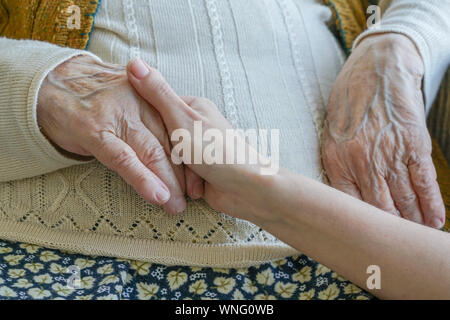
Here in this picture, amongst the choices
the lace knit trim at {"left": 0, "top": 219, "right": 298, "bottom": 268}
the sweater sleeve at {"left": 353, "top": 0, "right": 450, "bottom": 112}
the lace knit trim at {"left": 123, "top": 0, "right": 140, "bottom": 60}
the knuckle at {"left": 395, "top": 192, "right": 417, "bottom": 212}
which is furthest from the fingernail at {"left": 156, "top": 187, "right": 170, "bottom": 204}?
the sweater sleeve at {"left": 353, "top": 0, "right": 450, "bottom": 112}

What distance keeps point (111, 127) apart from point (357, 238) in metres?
0.50

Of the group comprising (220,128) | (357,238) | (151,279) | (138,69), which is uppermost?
(138,69)

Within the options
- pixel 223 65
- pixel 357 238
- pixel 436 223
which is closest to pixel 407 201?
pixel 436 223

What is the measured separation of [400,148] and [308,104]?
24 centimetres

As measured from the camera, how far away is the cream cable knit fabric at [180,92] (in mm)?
803

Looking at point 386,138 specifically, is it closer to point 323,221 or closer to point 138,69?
point 323,221

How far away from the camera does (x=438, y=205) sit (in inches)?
34.4

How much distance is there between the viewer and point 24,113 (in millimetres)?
782

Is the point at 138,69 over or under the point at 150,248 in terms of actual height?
over

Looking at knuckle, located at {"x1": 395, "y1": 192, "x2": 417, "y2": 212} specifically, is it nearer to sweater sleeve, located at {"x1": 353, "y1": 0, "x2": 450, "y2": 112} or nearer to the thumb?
sweater sleeve, located at {"x1": 353, "y1": 0, "x2": 450, "y2": 112}

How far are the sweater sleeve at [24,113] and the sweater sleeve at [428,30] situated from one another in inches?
30.4

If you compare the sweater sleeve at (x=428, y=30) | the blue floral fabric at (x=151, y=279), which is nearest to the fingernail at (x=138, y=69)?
the blue floral fabric at (x=151, y=279)

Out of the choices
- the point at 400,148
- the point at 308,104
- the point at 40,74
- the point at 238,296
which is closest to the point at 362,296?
the point at 238,296

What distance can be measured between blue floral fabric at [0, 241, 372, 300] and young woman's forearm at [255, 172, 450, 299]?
0.24 ft
